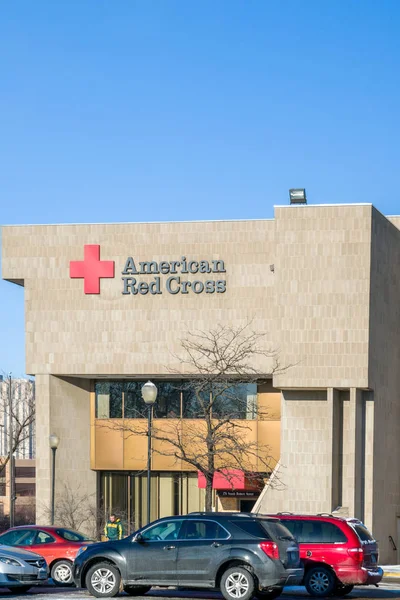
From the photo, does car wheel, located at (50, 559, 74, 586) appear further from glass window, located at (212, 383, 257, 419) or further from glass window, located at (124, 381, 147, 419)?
glass window, located at (124, 381, 147, 419)

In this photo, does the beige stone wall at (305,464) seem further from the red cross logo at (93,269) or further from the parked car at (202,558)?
the parked car at (202,558)

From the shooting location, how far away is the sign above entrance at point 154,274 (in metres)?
42.8

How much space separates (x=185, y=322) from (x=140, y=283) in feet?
7.63

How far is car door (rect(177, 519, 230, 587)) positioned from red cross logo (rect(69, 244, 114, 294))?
2345 centimetres

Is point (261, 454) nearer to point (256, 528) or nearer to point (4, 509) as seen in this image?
point (256, 528)

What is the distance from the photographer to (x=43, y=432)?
44.7m

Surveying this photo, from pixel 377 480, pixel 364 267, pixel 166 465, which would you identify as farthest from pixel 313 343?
pixel 166 465

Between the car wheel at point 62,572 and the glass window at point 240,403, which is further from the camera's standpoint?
the glass window at point 240,403

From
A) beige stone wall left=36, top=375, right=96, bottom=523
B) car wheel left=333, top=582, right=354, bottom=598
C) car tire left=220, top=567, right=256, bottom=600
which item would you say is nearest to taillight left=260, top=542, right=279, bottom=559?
car tire left=220, top=567, right=256, bottom=600

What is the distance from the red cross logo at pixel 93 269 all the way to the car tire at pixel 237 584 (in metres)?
→ 24.3

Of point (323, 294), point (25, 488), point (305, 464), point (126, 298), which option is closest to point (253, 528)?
point (323, 294)

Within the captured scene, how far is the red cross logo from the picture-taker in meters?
43.5

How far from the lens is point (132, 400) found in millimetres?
47562

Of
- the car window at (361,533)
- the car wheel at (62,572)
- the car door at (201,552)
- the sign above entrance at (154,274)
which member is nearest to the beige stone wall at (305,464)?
the sign above entrance at (154,274)
